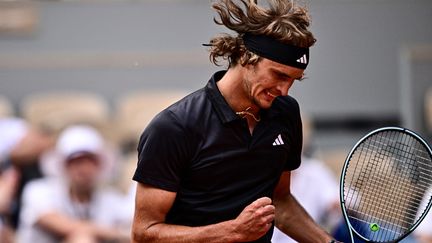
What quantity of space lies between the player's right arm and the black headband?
464 mm

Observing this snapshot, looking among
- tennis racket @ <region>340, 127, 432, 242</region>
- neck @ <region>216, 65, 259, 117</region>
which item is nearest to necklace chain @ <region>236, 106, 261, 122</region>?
neck @ <region>216, 65, 259, 117</region>

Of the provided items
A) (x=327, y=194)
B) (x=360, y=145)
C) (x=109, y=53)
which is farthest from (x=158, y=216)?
(x=109, y=53)

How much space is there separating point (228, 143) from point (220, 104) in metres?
0.13

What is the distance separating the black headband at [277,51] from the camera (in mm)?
3676

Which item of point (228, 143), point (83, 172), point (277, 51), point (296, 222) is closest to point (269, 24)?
point (277, 51)

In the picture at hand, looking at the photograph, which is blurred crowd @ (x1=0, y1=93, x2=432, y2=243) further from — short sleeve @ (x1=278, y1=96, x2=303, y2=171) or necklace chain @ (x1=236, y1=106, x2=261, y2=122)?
necklace chain @ (x1=236, y1=106, x2=261, y2=122)

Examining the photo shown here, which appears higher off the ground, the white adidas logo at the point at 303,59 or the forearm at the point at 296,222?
the white adidas logo at the point at 303,59

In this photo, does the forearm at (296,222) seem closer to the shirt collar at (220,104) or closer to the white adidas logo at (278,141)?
the white adidas logo at (278,141)

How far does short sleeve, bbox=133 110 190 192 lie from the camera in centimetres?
366

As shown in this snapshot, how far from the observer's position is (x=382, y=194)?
4.15 meters

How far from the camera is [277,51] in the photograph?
12.1 feet

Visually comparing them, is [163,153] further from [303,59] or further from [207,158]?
[303,59]

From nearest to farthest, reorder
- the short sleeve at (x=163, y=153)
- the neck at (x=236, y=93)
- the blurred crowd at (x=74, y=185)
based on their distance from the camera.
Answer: the short sleeve at (x=163, y=153)
the neck at (x=236, y=93)
the blurred crowd at (x=74, y=185)

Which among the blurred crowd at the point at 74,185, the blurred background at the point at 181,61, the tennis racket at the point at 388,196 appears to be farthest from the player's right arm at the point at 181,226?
the blurred background at the point at 181,61
